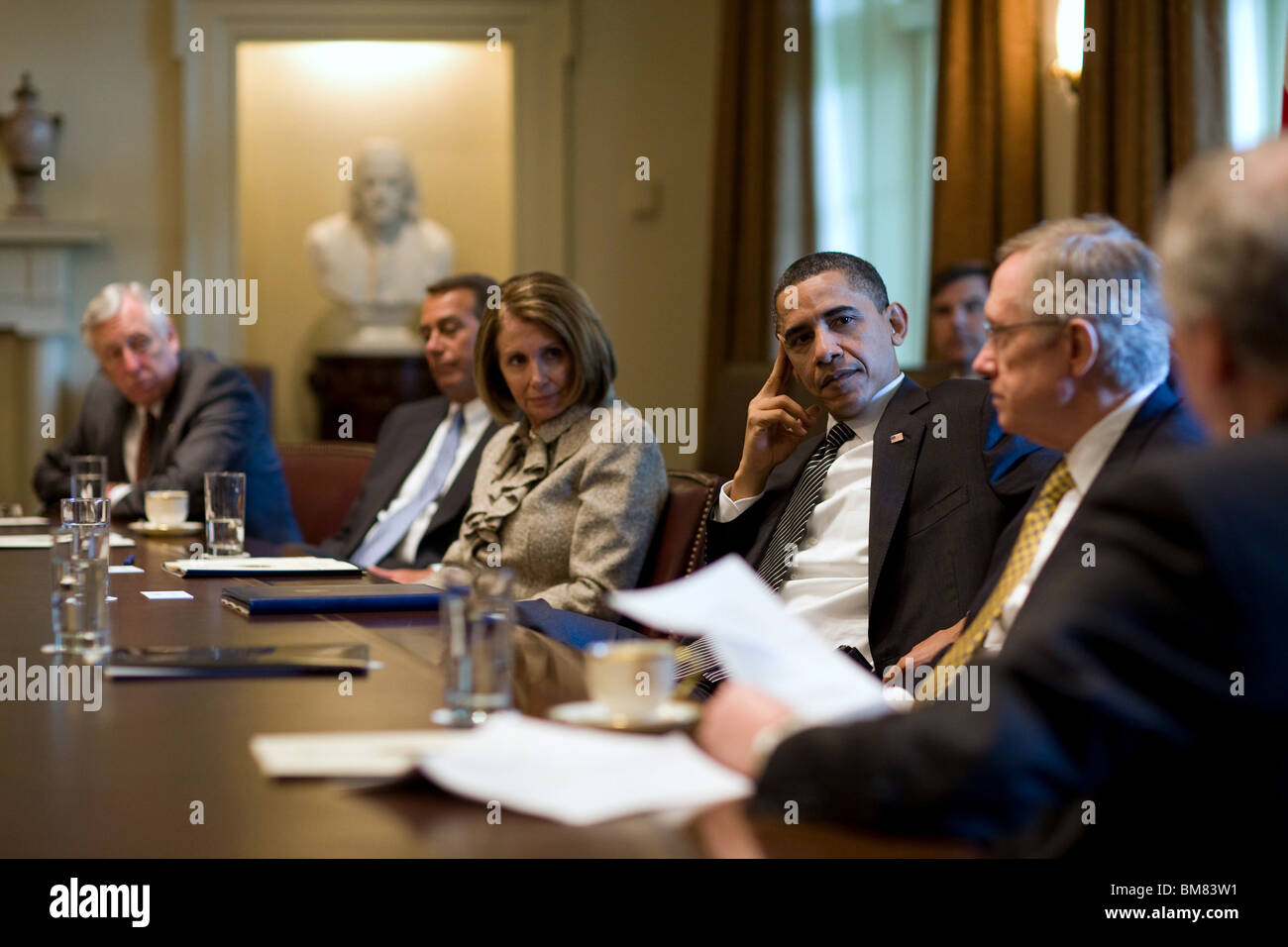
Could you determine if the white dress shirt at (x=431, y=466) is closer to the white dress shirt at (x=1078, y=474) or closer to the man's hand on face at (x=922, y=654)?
the man's hand on face at (x=922, y=654)

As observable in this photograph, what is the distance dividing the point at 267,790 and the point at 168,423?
312 centimetres

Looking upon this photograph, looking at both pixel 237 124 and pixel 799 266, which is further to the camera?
pixel 237 124

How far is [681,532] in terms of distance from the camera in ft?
8.66

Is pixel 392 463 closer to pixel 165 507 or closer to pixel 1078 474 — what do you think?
pixel 165 507

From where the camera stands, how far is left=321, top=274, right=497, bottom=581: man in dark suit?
12.0ft

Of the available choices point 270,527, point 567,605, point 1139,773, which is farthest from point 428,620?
point 270,527

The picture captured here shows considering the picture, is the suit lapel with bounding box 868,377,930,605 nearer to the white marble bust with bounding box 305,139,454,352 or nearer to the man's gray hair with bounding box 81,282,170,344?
the man's gray hair with bounding box 81,282,170,344

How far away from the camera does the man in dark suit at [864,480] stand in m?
2.22

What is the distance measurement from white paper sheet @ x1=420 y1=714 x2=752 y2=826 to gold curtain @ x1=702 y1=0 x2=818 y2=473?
4432mm

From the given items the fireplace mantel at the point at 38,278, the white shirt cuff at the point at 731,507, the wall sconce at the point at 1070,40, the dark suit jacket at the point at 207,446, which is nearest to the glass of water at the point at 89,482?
the dark suit jacket at the point at 207,446

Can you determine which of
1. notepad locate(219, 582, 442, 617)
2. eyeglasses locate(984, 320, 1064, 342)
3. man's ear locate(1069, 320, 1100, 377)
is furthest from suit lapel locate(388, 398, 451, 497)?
man's ear locate(1069, 320, 1100, 377)

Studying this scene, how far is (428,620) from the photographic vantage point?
2016mm

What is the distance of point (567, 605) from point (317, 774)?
1.37 m
